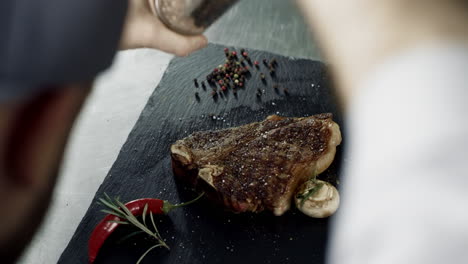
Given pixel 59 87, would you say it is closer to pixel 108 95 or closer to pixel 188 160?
pixel 188 160

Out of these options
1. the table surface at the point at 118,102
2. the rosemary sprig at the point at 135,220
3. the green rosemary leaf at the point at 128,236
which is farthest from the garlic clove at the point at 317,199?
the table surface at the point at 118,102

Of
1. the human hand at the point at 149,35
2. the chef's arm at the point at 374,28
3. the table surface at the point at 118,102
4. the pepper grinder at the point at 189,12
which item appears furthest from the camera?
the chef's arm at the point at 374,28

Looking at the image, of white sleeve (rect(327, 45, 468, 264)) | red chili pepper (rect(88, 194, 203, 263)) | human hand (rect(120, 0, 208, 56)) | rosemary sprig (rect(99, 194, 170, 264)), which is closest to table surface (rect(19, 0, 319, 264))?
red chili pepper (rect(88, 194, 203, 263))

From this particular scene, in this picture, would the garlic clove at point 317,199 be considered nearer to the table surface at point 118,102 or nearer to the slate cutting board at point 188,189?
the slate cutting board at point 188,189

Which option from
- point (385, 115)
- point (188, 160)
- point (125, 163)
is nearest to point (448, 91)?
point (385, 115)

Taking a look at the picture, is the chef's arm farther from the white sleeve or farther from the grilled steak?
the grilled steak

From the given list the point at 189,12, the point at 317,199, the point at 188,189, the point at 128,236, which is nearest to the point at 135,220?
the point at 128,236
